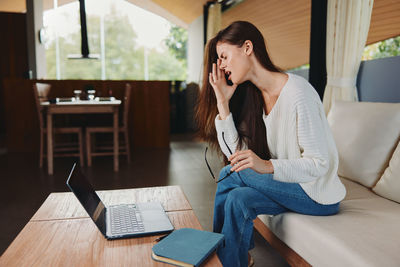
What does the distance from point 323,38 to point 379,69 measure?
0.90 meters

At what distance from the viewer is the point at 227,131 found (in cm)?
155

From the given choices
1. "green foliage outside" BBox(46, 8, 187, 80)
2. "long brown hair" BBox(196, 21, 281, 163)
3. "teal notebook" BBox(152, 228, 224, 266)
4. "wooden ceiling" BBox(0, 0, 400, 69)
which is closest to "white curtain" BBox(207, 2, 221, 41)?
"wooden ceiling" BBox(0, 0, 400, 69)

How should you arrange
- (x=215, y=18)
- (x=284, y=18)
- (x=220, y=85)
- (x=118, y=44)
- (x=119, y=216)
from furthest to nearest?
(x=118, y=44), (x=215, y=18), (x=284, y=18), (x=220, y=85), (x=119, y=216)

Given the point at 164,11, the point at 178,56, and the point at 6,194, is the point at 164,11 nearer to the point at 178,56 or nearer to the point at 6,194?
the point at 178,56

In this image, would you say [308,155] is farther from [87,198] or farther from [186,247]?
[87,198]

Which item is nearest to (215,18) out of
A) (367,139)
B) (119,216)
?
(367,139)

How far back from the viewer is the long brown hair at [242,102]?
4.53 ft

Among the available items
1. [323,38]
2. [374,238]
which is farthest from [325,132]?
[323,38]

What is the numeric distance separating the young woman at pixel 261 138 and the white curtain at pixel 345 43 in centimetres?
133

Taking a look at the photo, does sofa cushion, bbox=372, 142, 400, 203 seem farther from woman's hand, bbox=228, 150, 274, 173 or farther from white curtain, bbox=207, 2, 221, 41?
white curtain, bbox=207, 2, 221, 41

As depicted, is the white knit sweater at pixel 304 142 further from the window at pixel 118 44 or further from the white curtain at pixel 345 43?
the window at pixel 118 44

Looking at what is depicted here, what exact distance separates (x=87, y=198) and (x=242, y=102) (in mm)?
837

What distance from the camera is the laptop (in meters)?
1.13

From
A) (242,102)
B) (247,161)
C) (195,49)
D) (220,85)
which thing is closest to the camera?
(247,161)
